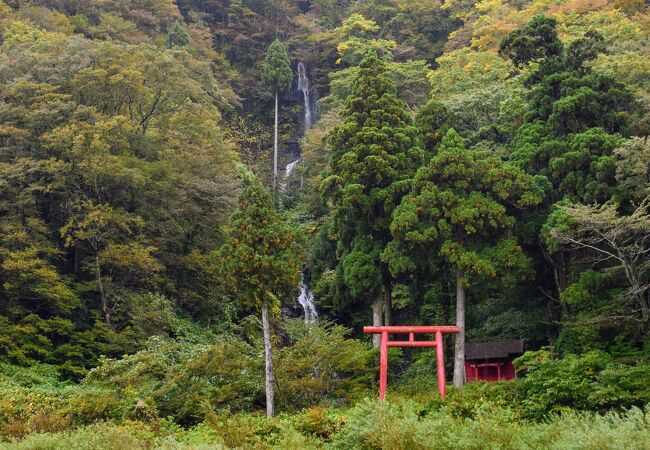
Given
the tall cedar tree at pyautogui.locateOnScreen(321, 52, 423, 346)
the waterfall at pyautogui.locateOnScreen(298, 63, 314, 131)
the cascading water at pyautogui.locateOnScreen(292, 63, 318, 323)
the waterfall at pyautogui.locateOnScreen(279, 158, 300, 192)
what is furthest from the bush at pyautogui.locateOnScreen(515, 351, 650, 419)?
the waterfall at pyautogui.locateOnScreen(298, 63, 314, 131)

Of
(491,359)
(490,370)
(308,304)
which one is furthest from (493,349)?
(308,304)

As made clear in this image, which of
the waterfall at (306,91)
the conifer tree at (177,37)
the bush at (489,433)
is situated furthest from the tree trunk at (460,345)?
the waterfall at (306,91)

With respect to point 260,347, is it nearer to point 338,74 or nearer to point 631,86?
point 631,86

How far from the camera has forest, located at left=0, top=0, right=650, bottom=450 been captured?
38.2ft

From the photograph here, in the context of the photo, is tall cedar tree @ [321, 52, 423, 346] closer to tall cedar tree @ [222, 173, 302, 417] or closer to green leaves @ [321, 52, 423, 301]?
green leaves @ [321, 52, 423, 301]

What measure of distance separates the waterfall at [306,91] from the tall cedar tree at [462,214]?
23.1 m

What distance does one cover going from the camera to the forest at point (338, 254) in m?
11.6

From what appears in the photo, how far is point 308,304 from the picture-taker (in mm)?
24250

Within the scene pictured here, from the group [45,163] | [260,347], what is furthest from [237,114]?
[260,347]

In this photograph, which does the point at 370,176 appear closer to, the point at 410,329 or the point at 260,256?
the point at 410,329

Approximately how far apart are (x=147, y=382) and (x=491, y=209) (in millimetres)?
9329

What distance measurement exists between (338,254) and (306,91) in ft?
76.8

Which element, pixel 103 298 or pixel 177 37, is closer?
pixel 103 298

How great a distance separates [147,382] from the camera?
47.2ft
